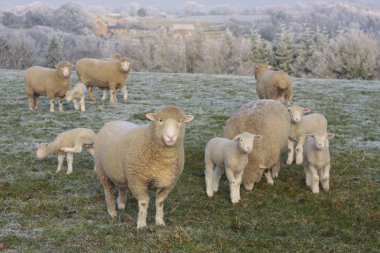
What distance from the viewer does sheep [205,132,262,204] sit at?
28.5 ft

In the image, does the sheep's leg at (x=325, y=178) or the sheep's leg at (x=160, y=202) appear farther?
the sheep's leg at (x=325, y=178)

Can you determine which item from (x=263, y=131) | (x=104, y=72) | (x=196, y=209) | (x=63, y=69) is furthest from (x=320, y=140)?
(x=104, y=72)

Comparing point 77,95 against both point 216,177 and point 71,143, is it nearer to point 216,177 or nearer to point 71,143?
point 71,143

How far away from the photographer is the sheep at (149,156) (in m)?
6.92

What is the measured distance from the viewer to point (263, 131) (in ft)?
32.4

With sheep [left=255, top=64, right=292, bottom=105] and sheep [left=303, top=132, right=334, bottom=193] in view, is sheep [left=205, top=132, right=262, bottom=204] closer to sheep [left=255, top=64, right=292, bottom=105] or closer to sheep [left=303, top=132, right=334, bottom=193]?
sheep [left=303, top=132, right=334, bottom=193]

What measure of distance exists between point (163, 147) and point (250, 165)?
2872mm

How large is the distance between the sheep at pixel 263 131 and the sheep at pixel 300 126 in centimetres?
64

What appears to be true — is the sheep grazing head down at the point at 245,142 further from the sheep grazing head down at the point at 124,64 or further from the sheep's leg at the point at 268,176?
the sheep grazing head down at the point at 124,64

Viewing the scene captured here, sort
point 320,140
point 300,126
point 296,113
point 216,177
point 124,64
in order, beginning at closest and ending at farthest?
point 320,140
point 216,177
point 296,113
point 300,126
point 124,64

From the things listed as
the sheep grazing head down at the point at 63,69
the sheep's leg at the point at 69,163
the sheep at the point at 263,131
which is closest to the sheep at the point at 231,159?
the sheep at the point at 263,131

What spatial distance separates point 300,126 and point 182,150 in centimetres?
481

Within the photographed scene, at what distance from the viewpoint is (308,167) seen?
31.9 feet

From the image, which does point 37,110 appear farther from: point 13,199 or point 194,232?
point 194,232
